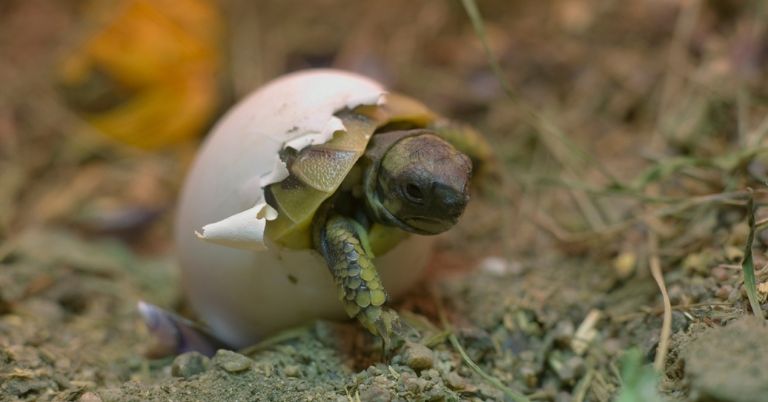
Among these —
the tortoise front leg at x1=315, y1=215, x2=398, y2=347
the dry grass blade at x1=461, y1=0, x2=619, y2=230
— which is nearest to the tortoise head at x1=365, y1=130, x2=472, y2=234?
the tortoise front leg at x1=315, y1=215, x2=398, y2=347

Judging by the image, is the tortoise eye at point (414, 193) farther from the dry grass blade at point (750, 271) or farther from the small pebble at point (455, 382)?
the dry grass blade at point (750, 271)

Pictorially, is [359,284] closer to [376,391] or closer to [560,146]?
[376,391]

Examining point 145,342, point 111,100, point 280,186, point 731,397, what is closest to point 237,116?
point 280,186

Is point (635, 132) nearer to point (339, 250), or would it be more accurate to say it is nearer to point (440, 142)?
point (440, 142)

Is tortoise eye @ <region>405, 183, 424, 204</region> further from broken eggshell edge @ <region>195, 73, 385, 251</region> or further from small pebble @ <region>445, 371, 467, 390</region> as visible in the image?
small pebble @ <region>445, 371, 467, 390</region>

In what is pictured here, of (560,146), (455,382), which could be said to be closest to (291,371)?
(455,382)

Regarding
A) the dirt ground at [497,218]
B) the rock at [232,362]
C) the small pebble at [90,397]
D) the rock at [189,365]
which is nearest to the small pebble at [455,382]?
the dirt ground at [497,218]
